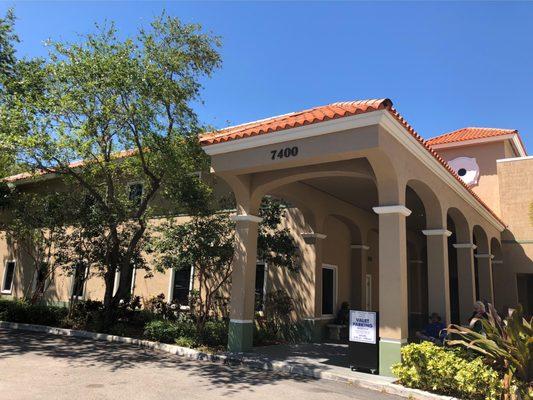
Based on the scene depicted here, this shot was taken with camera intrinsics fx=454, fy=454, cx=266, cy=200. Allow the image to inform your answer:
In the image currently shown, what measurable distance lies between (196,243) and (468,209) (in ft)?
27.6

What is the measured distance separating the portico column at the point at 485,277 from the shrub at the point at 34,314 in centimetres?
1453

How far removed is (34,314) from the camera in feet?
49.7

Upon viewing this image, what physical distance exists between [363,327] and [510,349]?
2.69 metres

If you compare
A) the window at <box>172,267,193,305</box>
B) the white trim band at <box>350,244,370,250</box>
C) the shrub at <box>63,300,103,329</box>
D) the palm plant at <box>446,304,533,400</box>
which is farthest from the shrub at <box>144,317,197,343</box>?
the white trim band at <box>350,244,370,250</box>

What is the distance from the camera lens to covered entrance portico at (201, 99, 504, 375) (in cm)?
869

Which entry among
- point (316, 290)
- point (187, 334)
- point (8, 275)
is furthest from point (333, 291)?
point (8, 275)

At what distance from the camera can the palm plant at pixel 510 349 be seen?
Result: 22.6ft

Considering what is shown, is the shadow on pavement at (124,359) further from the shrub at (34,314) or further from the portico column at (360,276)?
the portico column at (360,276)

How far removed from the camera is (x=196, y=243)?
1160cm

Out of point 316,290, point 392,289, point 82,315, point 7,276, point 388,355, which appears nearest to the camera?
point 388,355

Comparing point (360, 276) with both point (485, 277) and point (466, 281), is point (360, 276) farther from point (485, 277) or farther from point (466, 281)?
point (485, 277)

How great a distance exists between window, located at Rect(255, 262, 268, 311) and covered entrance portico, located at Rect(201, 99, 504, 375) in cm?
76

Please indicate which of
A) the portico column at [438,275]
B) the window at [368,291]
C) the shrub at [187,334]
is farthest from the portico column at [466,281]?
the shrub at [187,334]

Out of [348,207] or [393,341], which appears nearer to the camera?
[393,341]
